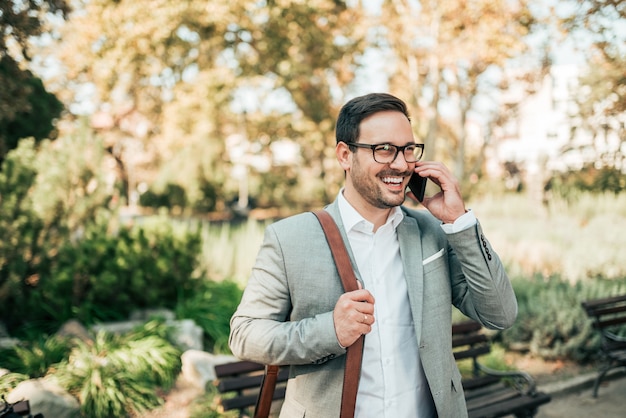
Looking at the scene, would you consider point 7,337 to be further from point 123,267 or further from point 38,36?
point 38,36

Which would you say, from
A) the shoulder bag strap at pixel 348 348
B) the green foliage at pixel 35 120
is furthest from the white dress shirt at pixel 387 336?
the green foliage at pixel 35 120

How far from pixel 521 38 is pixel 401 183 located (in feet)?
47.6

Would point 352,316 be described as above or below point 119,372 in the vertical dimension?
above

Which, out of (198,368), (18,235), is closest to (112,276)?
(18,235)

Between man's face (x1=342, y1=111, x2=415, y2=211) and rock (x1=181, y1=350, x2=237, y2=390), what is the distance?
127 inches

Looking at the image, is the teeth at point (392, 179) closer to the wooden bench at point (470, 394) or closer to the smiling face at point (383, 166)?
the smiling face at point (383, 166)

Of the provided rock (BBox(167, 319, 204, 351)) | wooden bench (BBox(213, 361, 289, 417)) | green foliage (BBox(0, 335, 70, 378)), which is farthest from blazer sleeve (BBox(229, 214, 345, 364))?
rock (BBox(167, 319, 204, 351))

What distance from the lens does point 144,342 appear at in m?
4.75

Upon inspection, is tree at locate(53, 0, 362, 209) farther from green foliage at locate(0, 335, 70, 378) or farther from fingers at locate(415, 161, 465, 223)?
fingers at locate(415, 161, 465, 223)

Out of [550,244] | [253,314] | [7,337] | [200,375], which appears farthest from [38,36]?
[550,244]

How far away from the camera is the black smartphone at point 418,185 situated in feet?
6.80

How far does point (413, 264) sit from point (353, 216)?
315mm

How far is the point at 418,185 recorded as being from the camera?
2090 mm

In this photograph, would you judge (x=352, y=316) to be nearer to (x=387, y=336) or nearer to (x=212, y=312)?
(x=387, y=336)
